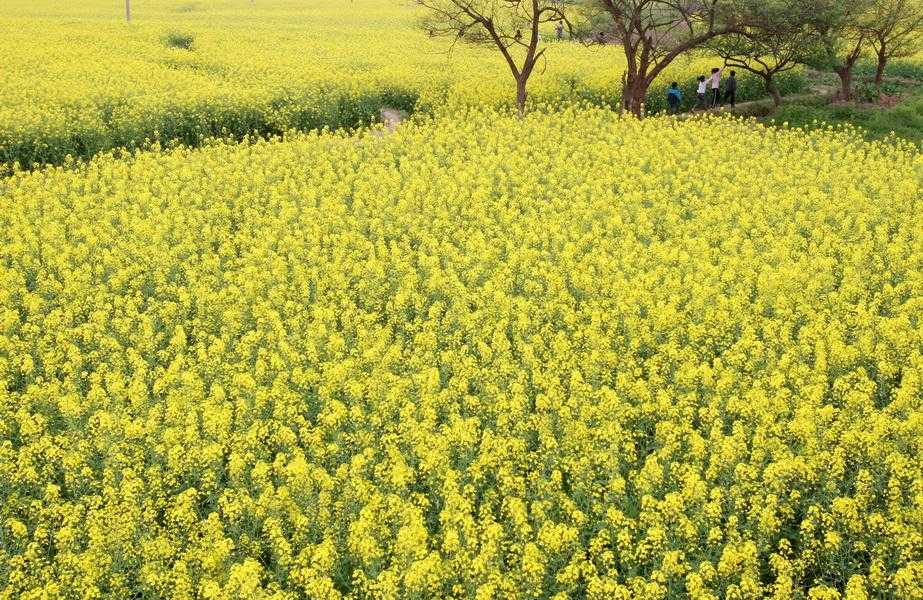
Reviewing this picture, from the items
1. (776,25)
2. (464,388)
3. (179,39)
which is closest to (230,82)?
(179,39)

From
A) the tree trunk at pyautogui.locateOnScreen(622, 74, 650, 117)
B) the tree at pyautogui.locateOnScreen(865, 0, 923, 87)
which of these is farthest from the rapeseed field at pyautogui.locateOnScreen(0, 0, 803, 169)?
the tree at pyautogui.locateOnScreen(865, 0, 923, 87)

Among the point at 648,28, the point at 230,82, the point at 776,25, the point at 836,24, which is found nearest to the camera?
the point at 776,25

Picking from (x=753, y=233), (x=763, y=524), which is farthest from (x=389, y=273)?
(x=763, y=524)

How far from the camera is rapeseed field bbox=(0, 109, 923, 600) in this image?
26.4 feet

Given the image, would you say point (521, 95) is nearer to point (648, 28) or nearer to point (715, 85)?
A: point (648, 28)

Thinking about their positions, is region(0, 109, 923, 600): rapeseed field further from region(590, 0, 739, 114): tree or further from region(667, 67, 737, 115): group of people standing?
region(667, 67, 737, 115): group of people standing

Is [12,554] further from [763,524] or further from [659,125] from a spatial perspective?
[659,125]

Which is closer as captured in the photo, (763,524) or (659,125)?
(763,524)

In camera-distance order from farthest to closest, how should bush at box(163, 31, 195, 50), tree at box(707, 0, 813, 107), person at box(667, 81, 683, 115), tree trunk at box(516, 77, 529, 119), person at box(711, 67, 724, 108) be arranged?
bush at box(163, 31, 195, 50), person at box(711, 67, 724, 108), person at box(667, 81, 683, 115), tree trunk at box(516, 77, 529, 119), tree at box(707, 0, 813, 107)

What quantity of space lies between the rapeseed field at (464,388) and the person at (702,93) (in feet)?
42.6

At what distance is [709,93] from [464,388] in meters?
26.9

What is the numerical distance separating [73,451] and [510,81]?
1052 inches

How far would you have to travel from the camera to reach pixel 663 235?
16531 millimetres

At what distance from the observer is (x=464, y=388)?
10.6 m
